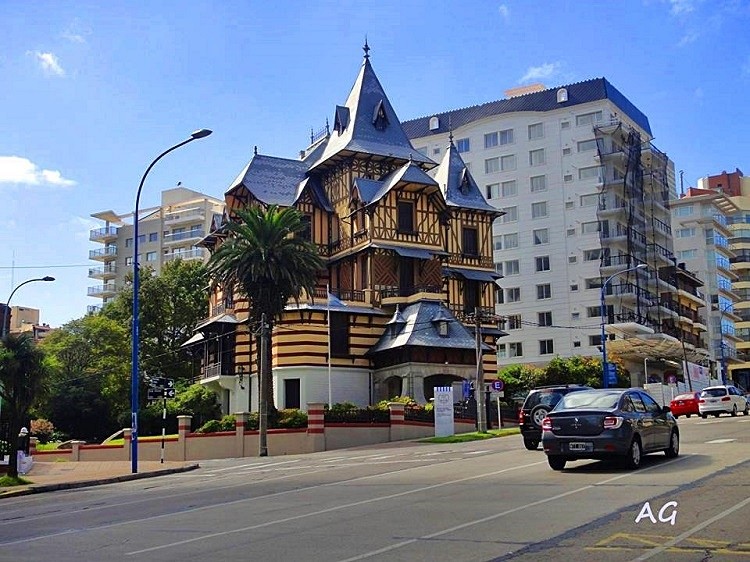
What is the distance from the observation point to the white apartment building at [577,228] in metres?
77.3

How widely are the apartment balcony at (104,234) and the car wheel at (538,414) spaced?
9569cm

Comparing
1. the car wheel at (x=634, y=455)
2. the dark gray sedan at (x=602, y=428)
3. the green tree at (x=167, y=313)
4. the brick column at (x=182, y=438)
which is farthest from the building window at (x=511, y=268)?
the car wheel at (x=634, y=455)

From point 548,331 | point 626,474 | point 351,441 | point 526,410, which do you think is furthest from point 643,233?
point 626,474

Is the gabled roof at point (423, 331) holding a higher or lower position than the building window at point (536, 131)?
lower

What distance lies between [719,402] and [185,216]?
255ft

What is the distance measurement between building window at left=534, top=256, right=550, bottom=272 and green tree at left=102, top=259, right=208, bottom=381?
97.6 feet

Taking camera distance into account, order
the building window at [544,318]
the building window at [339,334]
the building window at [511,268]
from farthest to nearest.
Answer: the building window at [511,268] < the building window at [544,318] < the building window at [339,334]

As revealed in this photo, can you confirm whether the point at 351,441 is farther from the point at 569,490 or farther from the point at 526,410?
the point at 569,490

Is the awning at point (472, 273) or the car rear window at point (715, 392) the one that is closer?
the car rear window at point (715, 392)

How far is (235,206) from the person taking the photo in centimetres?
A: 6178

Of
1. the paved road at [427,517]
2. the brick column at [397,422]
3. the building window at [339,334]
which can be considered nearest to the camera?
the paved road at [427,517]

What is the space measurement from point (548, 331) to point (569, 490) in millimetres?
65451

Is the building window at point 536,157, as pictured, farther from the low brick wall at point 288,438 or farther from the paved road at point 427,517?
the paved road at point 427,517

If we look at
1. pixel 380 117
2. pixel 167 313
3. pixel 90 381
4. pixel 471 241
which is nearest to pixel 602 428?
pixel 380 117
